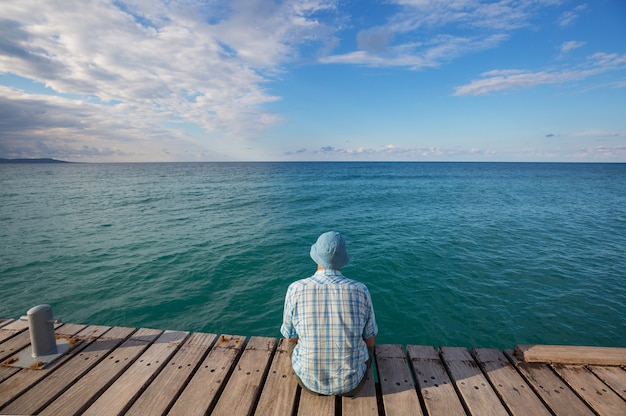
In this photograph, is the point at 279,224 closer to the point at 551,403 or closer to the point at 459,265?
the point at 459,265

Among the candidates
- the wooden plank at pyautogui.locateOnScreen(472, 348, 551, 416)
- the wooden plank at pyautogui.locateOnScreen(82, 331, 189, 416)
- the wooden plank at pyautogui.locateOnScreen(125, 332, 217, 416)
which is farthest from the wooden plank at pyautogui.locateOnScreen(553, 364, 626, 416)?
the wooden plank at pyautogui.locateOnScreen(82, 331, 189, 416)

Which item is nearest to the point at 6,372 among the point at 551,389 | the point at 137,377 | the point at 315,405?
the point at 137,377

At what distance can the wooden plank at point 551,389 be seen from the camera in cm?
331

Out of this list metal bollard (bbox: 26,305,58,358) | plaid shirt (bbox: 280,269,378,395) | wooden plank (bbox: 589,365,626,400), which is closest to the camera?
plaid shirt (bbox: 280,269,378,395)

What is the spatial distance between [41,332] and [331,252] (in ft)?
13.8

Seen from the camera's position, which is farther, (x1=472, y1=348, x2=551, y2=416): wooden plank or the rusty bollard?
the rusty bollard

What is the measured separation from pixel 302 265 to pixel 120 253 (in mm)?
9818

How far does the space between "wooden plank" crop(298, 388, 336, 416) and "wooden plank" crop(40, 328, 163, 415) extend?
244 cm

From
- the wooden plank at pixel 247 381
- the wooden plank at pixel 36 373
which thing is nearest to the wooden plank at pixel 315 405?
the wooden plank at pixel 247 381

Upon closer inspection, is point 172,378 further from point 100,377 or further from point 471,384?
point 471,384

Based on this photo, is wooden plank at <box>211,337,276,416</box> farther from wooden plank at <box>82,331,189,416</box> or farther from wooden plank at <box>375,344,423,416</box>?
wooden plank at <box>375,344,423,416</box>

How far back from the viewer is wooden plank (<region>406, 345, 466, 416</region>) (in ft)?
10.9

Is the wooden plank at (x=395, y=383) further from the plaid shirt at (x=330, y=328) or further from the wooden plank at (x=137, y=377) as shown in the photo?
the wooden plank at (x=137, y=377)

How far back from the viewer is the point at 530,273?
1259cm
